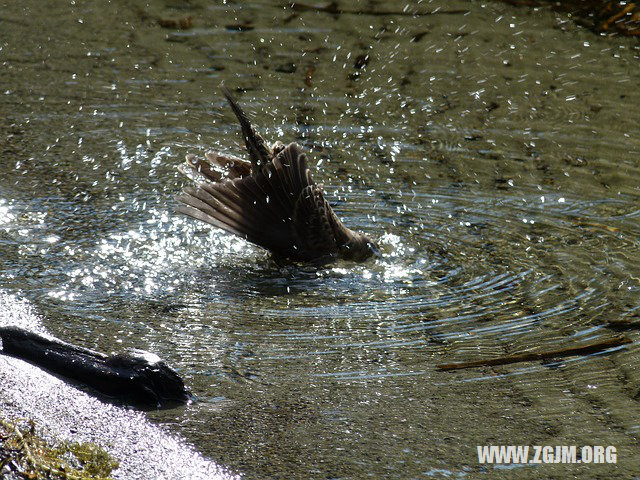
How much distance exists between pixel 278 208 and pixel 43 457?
2.87 metres

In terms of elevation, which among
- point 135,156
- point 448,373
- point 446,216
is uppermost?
point 135,156

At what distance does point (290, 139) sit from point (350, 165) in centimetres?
59

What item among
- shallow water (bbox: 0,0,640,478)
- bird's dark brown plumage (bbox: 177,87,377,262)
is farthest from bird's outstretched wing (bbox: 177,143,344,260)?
shallow water (bbox: 0,0,640,478)

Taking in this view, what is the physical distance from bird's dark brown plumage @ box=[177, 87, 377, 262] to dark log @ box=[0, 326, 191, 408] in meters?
1.88

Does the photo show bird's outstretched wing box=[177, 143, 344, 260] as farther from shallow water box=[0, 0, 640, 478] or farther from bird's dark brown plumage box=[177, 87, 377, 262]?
shallow water box=[0, 0, 640, 478]

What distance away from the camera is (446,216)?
6172 mm

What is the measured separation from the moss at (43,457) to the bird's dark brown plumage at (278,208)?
2.46 m

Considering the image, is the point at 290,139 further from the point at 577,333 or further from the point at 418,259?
the point at 577,333

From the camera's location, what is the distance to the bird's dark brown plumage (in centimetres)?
555

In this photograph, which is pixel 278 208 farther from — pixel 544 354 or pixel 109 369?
pixel 109 369

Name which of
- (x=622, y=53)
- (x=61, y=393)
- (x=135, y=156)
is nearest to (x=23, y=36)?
(x=135, y=156)

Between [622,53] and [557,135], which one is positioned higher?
[622,53]

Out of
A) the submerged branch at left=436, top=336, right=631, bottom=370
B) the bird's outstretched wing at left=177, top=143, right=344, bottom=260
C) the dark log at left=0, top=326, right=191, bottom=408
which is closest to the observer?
the dark log at left=0, top=326, right=191, bottom=408

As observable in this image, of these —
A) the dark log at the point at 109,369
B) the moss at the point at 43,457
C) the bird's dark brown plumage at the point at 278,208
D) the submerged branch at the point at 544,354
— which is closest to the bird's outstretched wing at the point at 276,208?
the bird's dark brown plumage at the point at 278,208
